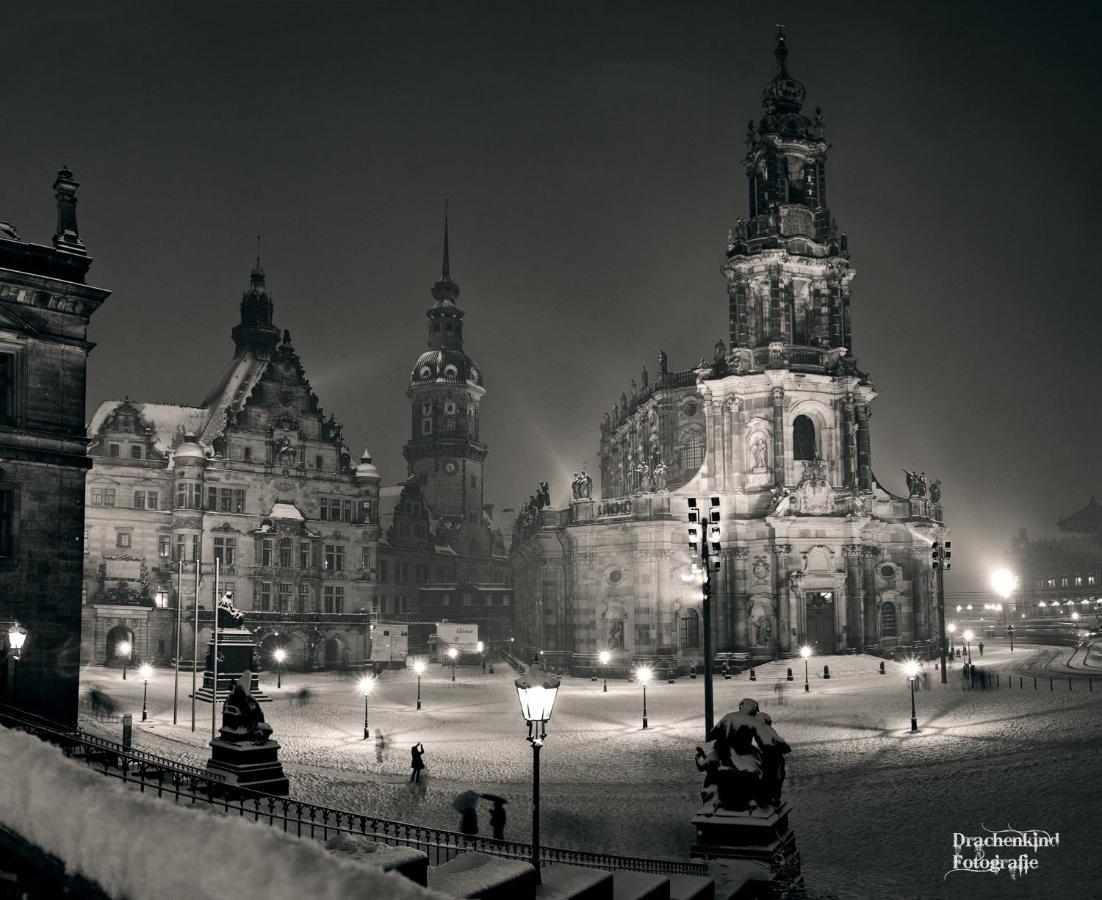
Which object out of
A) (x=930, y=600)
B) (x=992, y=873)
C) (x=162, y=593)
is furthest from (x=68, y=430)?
(x=930, y=600)

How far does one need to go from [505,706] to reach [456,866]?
3627cm

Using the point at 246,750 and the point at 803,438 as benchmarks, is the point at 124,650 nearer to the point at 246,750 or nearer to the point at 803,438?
the point at 246,750

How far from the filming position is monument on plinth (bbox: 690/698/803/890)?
15.9 meters

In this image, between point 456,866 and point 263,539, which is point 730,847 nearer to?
point 456,866

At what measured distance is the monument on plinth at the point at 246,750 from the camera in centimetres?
2319

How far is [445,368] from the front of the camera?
11019 cm

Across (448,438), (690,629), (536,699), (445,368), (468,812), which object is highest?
(445,368)

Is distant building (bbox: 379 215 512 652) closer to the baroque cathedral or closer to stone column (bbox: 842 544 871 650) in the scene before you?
the baroque cathedral

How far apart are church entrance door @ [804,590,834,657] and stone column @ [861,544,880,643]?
240cm

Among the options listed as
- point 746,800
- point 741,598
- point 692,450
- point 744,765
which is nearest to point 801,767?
point 746,800

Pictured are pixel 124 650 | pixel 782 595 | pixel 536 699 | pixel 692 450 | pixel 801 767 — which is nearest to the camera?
pixel 536 699

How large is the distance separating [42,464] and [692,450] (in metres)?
55.3

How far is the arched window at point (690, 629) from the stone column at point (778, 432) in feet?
31.3

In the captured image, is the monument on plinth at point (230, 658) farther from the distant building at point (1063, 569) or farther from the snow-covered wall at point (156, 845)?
the distant building at point (1063, 569)
